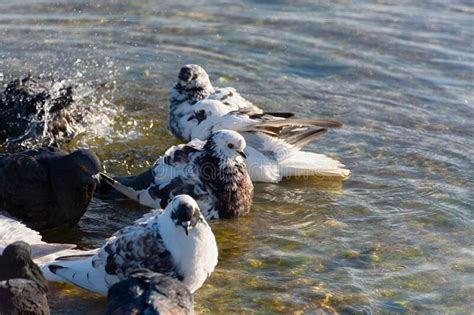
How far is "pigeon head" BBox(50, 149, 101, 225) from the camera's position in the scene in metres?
6.94

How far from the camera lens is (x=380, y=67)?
36.0 ft

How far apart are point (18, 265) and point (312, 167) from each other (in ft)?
10.9

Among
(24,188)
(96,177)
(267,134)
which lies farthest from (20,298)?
(267,134)

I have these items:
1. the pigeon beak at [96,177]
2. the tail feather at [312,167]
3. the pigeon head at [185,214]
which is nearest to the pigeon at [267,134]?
the tail feather at [312,167]

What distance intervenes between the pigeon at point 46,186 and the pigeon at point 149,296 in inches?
59.5

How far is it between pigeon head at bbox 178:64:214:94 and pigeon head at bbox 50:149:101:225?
2436 millimetres

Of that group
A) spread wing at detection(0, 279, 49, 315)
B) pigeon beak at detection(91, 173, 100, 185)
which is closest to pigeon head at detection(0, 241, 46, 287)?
spread wing at detection(0, 279, 49, 315)

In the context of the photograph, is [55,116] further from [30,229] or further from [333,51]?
[333,51]

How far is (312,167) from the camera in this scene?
8281mm

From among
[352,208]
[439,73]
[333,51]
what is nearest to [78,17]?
[333,51]

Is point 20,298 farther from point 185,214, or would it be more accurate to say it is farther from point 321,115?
point 321,115

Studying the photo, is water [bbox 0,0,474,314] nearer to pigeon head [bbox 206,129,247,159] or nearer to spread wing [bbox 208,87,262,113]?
pigeon head [bbox 206,129,247,159]

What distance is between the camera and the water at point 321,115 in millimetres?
6453

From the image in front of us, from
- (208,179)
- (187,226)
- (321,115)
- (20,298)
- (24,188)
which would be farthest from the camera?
(321,115)
